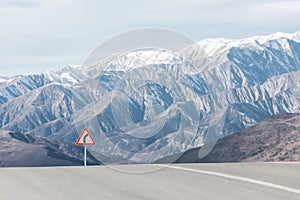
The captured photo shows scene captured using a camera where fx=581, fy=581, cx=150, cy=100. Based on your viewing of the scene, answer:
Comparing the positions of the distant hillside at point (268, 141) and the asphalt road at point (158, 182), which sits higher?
the distant hillside at point (268, 141)

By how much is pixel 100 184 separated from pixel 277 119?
123966 millimetres

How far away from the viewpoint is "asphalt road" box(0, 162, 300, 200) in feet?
47.5

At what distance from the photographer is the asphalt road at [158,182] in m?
14.5

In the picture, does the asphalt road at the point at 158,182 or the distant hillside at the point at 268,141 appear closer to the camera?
the asphalt road at the point at 158,182

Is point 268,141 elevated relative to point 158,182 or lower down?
elevated

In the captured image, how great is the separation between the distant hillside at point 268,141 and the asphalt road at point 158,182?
8714cm

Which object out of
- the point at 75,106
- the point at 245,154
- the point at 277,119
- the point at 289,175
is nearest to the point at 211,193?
the point at 289,175

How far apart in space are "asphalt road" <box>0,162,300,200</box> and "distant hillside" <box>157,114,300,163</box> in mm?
87142

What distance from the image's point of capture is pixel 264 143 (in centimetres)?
12750

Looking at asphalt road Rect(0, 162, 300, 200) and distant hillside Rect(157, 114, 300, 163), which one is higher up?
distant hillside Rect(157, 114, 300, 163)

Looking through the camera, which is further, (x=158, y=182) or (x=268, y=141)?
(x=268, y=141)

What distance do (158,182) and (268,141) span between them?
113744 mm

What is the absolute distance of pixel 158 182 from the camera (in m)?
17.2

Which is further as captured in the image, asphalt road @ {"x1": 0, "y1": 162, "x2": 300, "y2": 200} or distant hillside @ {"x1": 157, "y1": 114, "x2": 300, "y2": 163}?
distant hillside @ {"x1": 157, "y1": 114, "x2": 300, "y2": 163}
